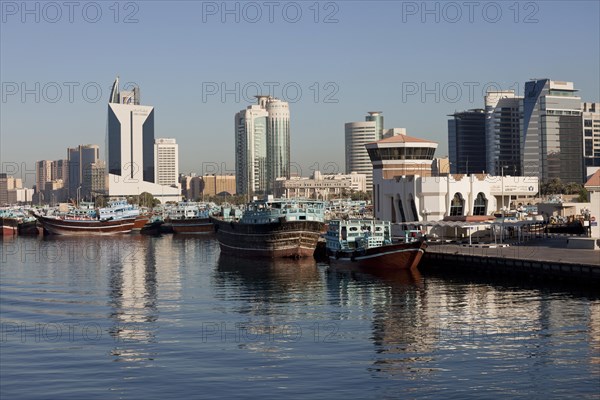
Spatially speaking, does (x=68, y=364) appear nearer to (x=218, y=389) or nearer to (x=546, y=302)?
(x=218, y=389)

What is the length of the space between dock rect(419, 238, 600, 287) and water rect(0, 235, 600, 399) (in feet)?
10.1

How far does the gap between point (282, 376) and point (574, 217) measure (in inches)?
2822

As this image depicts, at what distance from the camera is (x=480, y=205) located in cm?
9612

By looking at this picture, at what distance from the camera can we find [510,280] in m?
60.0

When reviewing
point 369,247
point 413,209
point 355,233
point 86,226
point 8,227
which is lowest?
point 369,247

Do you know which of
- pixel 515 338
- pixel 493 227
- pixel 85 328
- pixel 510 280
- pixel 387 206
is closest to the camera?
pixel 515 338

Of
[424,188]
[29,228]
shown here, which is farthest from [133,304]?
[29,228]

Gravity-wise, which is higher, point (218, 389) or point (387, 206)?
point (387, 206)

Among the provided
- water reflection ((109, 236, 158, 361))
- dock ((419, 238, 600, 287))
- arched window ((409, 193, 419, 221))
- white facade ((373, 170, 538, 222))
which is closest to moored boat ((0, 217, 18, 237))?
water reflection ((109, 236, 158, 361))

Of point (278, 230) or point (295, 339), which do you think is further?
point (278, 230)

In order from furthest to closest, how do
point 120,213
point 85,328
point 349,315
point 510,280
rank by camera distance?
point 120,213, point 510,280, point 349,315, point 85,328

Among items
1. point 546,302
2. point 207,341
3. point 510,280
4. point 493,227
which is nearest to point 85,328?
point 207,341

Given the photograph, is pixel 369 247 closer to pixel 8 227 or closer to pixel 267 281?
pixel 267 281

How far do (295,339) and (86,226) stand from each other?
370 feet
